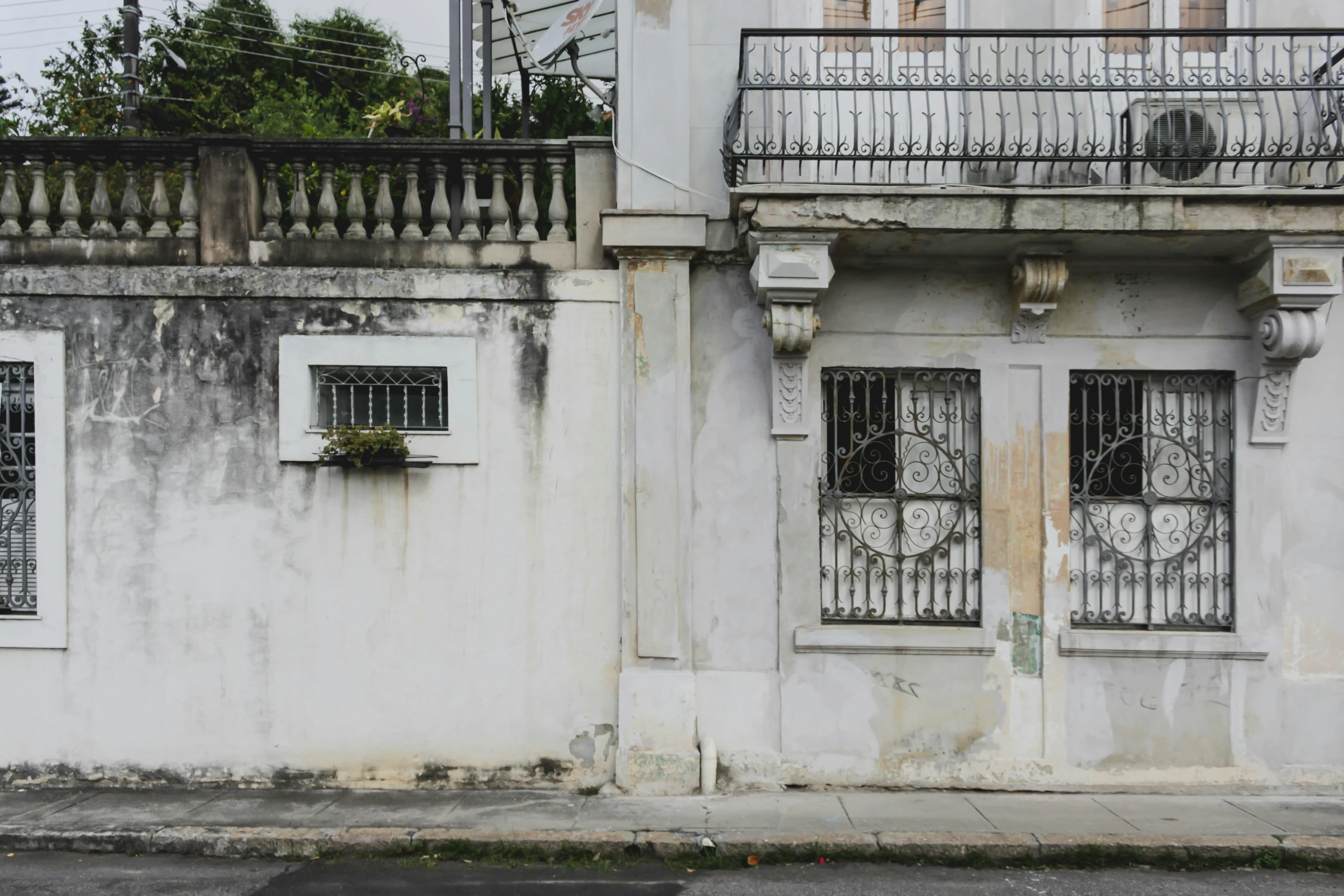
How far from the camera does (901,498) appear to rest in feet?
22.7

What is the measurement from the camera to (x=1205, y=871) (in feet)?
18.6

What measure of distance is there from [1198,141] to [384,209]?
5963 mm

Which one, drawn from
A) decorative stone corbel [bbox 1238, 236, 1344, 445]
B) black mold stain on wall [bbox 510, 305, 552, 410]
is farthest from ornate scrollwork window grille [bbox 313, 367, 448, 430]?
decorative stone corbel [bbox 1238, 236, 1344, 445]

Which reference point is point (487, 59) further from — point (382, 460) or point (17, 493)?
point (17, 493)

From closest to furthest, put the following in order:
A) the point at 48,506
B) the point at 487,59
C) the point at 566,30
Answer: the point at 48,506 < the point at 566,30 < the point at 487,59

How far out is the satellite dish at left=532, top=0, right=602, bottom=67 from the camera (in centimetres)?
725

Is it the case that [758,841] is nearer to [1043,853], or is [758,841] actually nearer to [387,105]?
[1043,853]

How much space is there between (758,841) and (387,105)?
933 centimetres

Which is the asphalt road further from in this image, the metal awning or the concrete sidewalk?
the metal awning

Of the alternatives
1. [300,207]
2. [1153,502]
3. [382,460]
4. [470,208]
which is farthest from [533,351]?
[1153,502]

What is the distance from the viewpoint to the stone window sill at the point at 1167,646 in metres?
6.73

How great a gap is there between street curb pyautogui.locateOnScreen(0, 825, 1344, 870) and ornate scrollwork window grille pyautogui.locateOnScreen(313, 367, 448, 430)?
2.78m

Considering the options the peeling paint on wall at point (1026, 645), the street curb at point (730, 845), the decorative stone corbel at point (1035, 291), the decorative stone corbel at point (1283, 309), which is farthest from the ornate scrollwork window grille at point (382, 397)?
the decorative stone corbel at point (1283, 309)

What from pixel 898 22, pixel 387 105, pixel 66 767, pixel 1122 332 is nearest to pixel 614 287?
pixel 898 22
